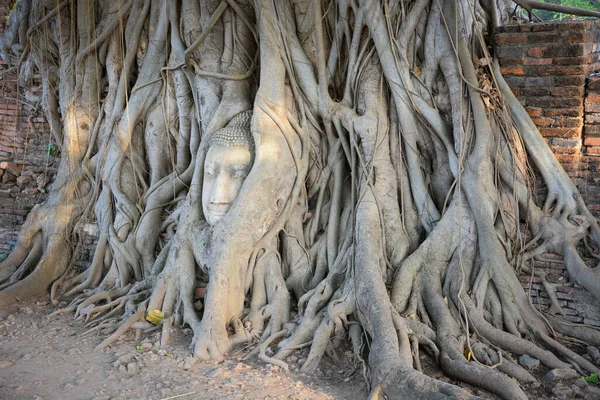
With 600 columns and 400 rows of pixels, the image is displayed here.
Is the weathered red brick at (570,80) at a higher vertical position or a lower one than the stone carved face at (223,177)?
higher

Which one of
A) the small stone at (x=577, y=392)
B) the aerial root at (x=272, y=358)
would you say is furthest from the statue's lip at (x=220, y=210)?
the small stone at (x=577, y=392)

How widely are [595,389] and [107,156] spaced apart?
4.11 metres

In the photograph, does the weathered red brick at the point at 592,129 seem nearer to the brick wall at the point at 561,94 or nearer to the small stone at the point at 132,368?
the brick wall at the point at 561,94

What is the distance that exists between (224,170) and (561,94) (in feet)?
8.01

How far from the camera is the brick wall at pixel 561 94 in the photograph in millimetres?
4344

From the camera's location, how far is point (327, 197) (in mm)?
4875

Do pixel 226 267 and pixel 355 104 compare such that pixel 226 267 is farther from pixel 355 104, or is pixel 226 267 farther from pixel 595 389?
pixel 595 389

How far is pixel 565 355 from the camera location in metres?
3.79

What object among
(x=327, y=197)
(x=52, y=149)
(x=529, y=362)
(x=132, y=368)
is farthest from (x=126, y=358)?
(x=52, y=149)

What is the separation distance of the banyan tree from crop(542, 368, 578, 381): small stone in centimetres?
9

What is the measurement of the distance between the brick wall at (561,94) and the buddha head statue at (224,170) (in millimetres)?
1998

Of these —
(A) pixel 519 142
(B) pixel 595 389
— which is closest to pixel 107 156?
(A) pixel 519 142

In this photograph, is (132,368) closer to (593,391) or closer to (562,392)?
(562,392)

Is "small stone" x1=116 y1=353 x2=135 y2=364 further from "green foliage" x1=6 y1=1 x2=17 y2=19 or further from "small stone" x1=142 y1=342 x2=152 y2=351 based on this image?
"green foliage" x1=6 y1=1 x2=17 y2=19
